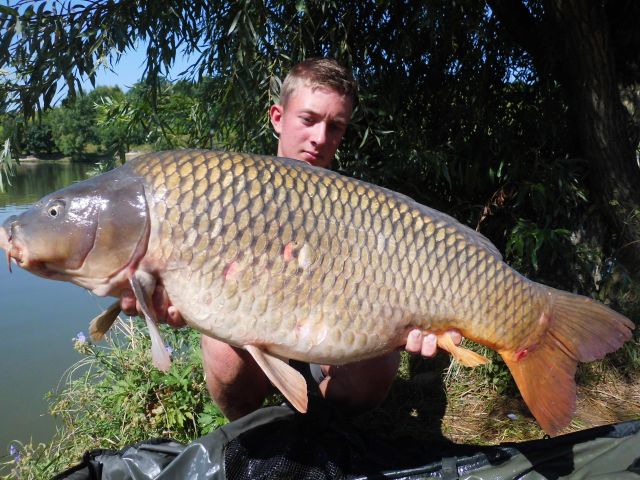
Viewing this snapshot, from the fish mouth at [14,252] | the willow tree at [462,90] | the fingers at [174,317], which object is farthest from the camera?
the willow tree at [462,90]

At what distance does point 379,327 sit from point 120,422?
3.79 feet

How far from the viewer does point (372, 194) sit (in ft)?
4.05

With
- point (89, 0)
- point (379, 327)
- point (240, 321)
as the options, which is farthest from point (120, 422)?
point (89, 0)

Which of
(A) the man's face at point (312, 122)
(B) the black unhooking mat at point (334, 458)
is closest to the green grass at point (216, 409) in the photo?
(B) the black unhooking mat at point (334, 458)

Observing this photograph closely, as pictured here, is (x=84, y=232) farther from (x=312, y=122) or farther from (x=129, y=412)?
(x=129, y=412)

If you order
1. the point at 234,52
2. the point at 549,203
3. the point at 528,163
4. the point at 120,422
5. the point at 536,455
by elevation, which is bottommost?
the point at 120,422

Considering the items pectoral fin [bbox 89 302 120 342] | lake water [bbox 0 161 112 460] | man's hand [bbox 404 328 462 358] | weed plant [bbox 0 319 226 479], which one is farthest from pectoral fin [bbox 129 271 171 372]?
lake water [bbox 0 161 112 460]

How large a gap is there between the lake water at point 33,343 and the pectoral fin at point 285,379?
1466 millimetres

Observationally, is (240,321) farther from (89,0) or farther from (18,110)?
(89,0)

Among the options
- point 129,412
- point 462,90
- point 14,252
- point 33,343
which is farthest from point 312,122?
point 33,343

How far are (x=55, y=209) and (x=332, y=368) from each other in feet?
3.44

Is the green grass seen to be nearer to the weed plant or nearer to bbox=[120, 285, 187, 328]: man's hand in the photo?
the weed plant

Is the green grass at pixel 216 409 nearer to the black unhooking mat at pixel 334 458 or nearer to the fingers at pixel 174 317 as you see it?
the black unhooking mat at pixel 334 458

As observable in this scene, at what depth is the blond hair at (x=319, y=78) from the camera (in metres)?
1.75
